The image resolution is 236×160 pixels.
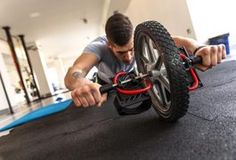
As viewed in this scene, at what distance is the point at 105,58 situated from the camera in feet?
5.82

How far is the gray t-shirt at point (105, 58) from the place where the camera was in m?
1.70

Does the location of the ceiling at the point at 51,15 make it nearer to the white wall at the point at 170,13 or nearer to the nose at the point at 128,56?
the white wall at the point at 170,13

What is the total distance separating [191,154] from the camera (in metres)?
0.81

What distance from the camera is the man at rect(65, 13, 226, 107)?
3.17 ft

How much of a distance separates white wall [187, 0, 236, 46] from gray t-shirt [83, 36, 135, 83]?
10.8ft

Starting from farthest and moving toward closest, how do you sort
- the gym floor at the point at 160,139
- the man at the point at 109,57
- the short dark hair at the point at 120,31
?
the short dark hair at the point at 120,31, the man at the point at 109,57, the gym floor at the point at 160,139

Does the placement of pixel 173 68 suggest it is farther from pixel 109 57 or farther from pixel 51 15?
pixel 51 15

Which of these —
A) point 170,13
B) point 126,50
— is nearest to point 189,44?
point 126,50

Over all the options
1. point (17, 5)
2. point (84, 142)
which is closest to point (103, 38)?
point (84, 142)

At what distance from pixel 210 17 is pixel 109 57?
11.8 ft

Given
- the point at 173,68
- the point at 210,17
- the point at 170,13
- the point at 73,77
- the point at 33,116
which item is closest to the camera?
the point at 173,68

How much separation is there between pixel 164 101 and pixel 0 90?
5.63 meters

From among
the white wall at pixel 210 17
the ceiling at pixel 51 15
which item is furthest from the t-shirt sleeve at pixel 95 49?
the ceiling at pixel 51 15

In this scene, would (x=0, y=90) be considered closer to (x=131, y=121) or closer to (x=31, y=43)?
(x=131, y=121)
